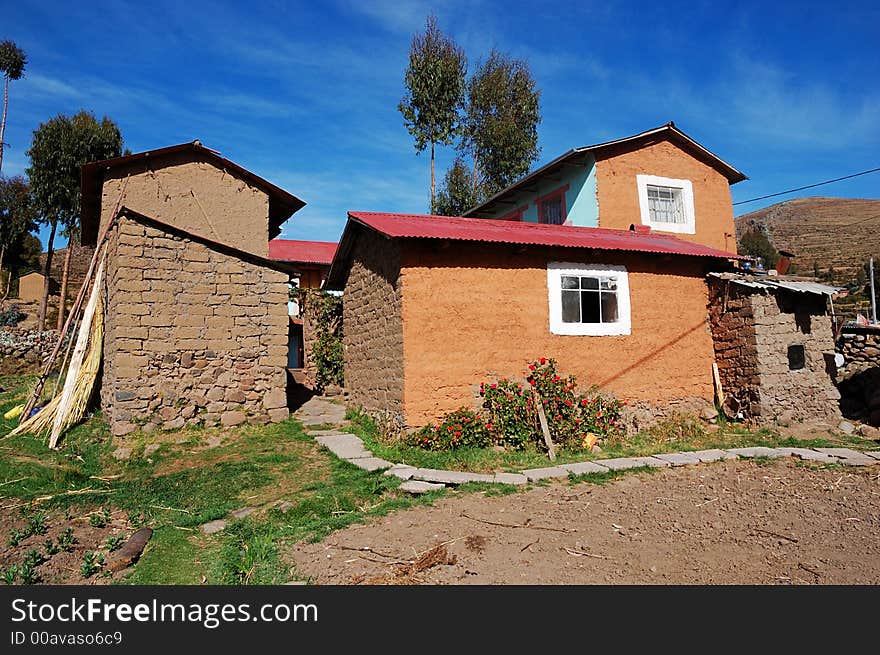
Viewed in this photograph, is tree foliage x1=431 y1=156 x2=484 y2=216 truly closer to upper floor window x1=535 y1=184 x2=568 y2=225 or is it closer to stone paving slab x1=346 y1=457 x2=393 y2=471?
upper floor window x1=535 y1=184 x2=568 y2=225

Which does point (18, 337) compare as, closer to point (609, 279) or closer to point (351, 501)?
point (351, 501)

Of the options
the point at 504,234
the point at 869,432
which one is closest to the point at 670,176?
the point at 869,432

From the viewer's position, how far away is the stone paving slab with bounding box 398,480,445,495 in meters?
6.59

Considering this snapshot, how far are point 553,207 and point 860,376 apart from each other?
390 inches

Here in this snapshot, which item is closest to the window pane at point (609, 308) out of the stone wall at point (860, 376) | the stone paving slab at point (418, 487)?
the stone paving slab at point (418, 487)

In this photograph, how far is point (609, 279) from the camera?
Answer: 35.0ft

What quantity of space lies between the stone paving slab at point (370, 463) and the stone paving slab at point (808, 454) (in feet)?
21.5

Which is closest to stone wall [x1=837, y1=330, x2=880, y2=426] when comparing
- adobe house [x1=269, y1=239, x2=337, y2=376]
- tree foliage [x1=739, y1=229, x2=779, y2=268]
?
adobe house [x1=269, y1=239, x2=337, y2=376]

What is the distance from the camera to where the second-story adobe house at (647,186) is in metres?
16.8

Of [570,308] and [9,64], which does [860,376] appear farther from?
[9,64]

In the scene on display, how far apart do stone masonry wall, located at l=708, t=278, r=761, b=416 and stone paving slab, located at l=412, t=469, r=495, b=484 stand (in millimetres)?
6558

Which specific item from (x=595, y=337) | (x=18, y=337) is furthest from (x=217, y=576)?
(x=18, y=337)

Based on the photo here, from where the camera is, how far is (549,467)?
7836 millimetres

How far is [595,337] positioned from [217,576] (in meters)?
7.76
